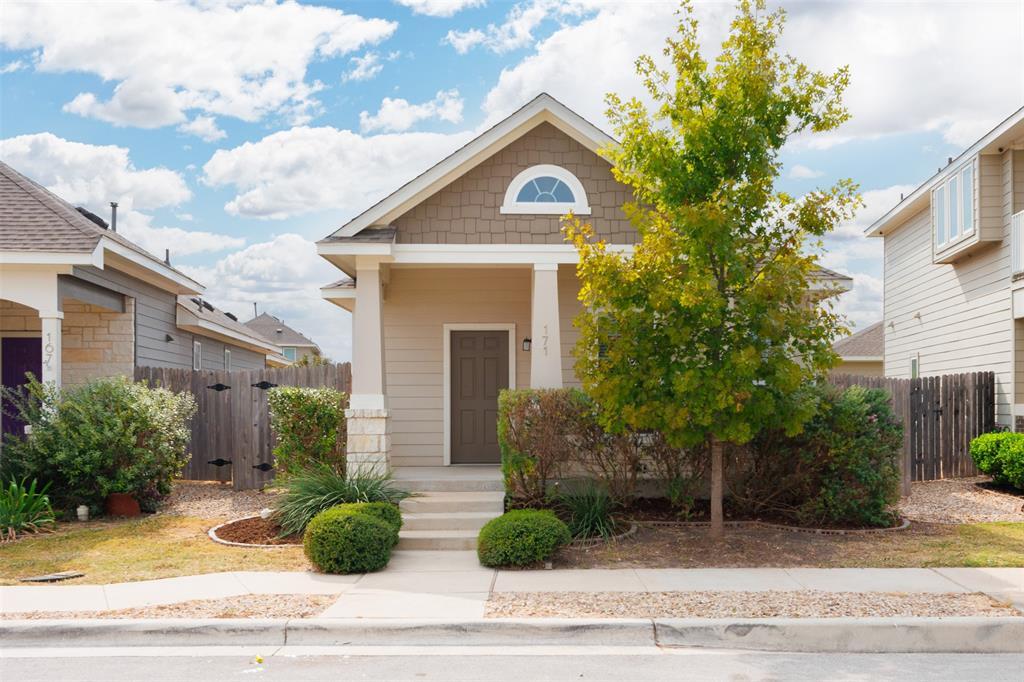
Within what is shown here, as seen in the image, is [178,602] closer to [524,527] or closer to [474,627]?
[474,627]

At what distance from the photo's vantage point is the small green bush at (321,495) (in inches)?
431

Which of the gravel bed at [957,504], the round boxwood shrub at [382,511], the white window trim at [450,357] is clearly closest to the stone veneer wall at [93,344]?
the white window trim at [450,357]

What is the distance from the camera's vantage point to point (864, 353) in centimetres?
3080

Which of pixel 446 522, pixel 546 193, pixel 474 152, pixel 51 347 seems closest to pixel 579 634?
pixel 446 522

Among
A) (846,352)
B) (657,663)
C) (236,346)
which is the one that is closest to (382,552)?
(657,663)

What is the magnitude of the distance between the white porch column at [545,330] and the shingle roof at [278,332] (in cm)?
3745

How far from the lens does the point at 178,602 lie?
25.9 ft

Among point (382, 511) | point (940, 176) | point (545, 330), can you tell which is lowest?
point (382, 511)

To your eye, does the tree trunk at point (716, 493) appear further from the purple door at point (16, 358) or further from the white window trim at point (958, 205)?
the purple door at point (16, 358)

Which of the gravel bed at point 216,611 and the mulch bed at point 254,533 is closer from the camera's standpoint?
the gravel bed at point 216,611

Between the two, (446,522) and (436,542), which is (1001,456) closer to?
(446,522)

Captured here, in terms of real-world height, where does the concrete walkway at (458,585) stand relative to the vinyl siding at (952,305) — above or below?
below

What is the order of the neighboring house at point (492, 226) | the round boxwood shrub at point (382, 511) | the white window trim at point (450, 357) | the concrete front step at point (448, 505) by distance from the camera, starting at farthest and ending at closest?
the white window trim at point (450, 357) → the neighboring house at point (492, 226) → the concrete front step at point (448, 505) → the round boxwood shrub at point (382, 511)

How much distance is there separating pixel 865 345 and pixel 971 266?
13.9 metres
